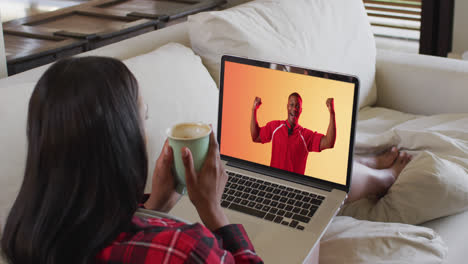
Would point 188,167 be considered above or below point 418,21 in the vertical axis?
above

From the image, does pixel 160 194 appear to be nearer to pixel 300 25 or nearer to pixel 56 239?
pixel 56 239

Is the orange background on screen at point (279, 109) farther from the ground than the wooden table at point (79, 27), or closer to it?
closer to it

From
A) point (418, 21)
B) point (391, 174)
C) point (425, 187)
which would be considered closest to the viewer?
point (425, 187)

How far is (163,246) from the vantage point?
2.39 ft

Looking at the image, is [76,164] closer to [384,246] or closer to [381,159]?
[384,246]

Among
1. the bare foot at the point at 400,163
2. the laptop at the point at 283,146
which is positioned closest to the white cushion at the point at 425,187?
the bare foot at the point at 400,163

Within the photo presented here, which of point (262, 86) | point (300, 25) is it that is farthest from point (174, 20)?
point (262, 86)

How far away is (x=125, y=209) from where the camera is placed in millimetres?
736

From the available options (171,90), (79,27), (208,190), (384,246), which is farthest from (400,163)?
(79,27)

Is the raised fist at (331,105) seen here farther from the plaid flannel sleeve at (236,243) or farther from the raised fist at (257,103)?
the plaid flannel sleeve at (236,243)

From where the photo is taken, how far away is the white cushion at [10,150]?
1.05 meters

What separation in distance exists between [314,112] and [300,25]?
70cm

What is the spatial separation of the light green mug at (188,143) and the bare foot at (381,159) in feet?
2.86

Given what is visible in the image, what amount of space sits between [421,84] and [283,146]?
1043 millimetres
